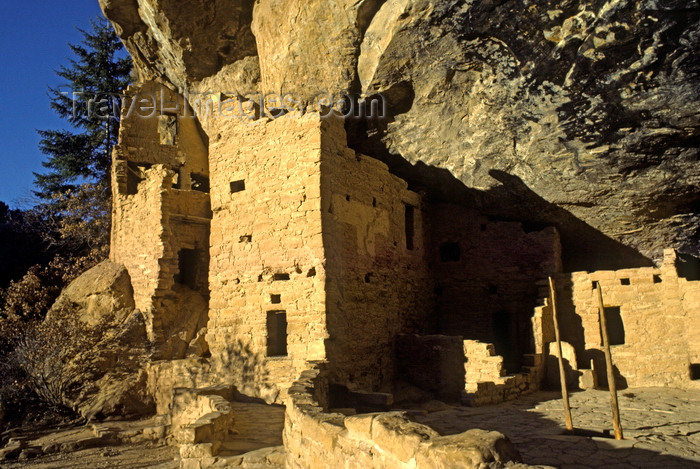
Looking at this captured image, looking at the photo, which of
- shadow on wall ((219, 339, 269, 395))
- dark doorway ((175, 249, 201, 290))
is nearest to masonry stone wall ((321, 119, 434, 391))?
shadow on wall ((219, 339, 269, 395))

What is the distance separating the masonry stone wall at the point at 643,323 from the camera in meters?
10.8

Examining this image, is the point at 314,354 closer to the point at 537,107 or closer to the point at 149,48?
the point at 537,107

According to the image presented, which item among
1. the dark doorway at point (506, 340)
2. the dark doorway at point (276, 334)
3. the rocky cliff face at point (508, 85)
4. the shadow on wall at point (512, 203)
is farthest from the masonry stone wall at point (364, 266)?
the dark doorway at point (506, 340)

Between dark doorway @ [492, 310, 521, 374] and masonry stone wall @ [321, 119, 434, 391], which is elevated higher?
masonry stone wall @ [321, 119, 434, 391]

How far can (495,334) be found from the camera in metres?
13.9

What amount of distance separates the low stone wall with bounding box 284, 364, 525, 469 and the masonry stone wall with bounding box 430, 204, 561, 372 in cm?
797

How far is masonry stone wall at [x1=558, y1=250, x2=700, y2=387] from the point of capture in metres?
10.8

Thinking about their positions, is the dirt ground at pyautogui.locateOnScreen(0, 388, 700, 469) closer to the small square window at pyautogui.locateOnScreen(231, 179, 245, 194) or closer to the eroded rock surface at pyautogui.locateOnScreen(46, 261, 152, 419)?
the eroded rock surface at pyautogui.locateOnScreen(46, 261, 152, 419)

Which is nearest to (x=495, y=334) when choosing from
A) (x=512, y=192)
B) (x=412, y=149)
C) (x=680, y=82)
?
(x=512, y=192)

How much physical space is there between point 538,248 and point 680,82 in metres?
5.29

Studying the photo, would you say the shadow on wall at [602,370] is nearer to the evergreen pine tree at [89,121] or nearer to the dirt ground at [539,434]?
the dirt ground at [539,434]

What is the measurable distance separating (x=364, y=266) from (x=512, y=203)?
14.7 ft

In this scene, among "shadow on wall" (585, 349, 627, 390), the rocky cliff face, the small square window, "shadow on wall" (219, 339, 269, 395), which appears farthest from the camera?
"shadow on wall" (585, 349, 627, 390)

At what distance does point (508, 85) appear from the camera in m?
9.69
